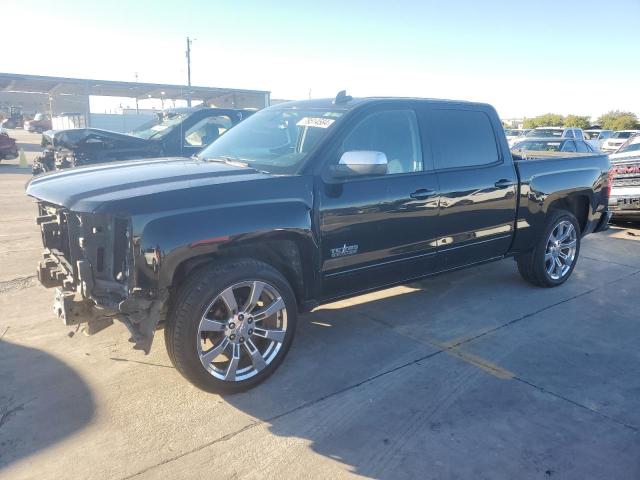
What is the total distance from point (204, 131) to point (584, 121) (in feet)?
130

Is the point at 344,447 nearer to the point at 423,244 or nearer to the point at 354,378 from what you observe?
the point at 354,378

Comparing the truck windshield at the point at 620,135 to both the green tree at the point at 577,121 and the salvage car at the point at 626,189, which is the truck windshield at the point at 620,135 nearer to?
the green tree at the point at 577,121

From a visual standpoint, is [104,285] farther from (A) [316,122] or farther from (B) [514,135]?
(B) [514,135]

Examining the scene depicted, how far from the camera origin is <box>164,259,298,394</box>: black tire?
9.96ft

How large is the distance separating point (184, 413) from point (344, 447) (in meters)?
1.01

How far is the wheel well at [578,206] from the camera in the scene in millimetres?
5664

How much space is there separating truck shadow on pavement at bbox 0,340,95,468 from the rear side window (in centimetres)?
322

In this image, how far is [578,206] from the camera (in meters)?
5.93

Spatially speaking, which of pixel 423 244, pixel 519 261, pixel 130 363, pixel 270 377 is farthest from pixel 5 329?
pixel 519 261

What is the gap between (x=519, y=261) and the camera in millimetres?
Answer: 5539

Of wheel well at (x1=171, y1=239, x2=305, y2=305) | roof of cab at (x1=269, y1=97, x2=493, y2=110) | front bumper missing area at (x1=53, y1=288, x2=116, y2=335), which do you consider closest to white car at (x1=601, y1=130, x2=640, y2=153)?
roof of cab at (x1=269, y1=97, x2=493, y2=110)

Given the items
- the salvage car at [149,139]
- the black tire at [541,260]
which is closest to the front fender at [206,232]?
the black tire at [541,260]

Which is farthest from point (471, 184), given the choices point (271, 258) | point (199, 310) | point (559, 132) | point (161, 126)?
point (559, 132)

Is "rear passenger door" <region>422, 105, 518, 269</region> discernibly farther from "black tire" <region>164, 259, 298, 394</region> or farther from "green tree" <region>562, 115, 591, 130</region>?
"green tree" <region>562, 115, 591, 130</region>
